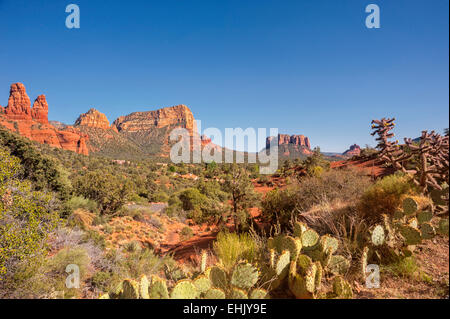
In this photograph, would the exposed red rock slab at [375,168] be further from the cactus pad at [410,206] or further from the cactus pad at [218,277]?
the cactus pad at [218,277]

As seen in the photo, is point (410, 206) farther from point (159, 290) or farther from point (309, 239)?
point (159, 290)

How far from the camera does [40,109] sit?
73.0 m

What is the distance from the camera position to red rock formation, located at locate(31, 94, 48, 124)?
71.2 meters

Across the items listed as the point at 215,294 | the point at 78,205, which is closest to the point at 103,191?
the point at 78,205

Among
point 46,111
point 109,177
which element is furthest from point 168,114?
point 109,177

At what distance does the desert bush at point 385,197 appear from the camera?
14.3ft

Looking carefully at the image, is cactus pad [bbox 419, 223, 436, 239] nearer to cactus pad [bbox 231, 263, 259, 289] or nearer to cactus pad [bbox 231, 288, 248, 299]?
cactus pad [bbox 231, 263, 259, 289]

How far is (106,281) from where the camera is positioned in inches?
197

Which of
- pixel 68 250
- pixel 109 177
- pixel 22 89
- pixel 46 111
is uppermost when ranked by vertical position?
pixel 22 89

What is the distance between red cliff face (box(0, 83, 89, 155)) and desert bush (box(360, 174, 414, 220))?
4115 centimetres

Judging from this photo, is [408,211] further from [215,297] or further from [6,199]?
[6,199]

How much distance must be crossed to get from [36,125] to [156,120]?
2129 inches

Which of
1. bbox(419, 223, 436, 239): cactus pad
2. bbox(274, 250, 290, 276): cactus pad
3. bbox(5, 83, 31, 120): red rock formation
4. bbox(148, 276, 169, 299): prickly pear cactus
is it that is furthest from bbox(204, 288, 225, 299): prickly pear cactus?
bbox(5, 83, 31, 120): red rock formation

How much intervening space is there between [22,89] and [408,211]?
113 metres
